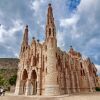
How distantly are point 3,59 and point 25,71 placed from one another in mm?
120049

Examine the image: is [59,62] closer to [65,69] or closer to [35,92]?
[65,69]

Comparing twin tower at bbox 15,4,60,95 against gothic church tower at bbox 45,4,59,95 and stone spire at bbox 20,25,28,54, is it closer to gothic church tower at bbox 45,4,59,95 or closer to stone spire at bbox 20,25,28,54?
gothic church tower at bbox 45,4,59,95

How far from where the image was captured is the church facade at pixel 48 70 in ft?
112

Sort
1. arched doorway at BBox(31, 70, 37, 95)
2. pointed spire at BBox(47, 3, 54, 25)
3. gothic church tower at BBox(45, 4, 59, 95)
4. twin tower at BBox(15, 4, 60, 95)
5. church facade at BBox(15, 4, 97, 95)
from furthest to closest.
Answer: pointed spire at BBox(47, 3, 54, 25), arched doorway at BBox(31, 70, 37, 95), church facade at BBox(15, 4, 97, 95), twin tower at BBox(15, 4, 60, 95), gothic church tower at BBox(45, 4, 59, 95)

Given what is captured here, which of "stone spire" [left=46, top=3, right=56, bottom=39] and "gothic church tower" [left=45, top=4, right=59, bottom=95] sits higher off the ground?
"stone spire" [left=46, top=3, right=56, bottom=39]

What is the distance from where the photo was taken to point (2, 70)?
128 metres

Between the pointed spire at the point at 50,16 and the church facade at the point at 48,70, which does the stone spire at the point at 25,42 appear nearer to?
the church facade at the point at 48,70

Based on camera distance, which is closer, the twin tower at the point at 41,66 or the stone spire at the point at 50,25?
the twin tower at the point at 41,66

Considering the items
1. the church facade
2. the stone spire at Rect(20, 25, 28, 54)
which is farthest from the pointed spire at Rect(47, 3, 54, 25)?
the stone spire at Rect(20, 25, 28, 54)

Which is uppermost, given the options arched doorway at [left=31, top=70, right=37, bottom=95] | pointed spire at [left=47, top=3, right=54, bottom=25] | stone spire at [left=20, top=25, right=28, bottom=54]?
pointed spire at [left=47, top=3, right=54, bottom=25]

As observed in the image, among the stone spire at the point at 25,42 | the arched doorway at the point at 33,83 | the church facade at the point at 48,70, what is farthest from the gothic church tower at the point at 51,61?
the stone spire at the point at 25,42

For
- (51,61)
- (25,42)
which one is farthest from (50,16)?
(51,61)

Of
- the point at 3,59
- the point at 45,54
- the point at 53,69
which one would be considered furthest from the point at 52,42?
the point at 3,59

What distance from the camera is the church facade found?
34156 mm
